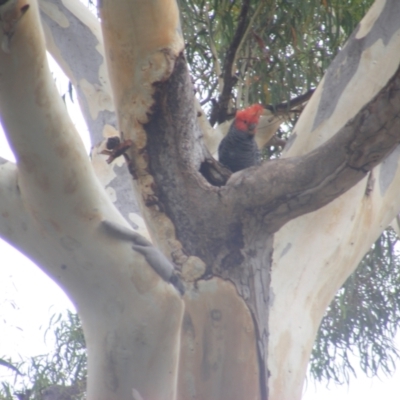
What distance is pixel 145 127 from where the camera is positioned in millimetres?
1815

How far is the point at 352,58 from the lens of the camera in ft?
7.10

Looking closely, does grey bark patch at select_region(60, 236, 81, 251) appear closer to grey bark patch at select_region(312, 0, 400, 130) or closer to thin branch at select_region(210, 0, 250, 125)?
grey bark patch at select_region(312, 0, 400, 130)

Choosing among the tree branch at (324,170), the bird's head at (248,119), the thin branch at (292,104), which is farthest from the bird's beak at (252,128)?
the tree branch at (324,170)

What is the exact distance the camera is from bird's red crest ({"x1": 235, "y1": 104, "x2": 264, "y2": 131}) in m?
2.81

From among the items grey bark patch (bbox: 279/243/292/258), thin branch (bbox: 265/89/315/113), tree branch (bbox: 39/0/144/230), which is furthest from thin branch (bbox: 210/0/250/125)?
grey bark patch (bbox: 279/243/292/258)

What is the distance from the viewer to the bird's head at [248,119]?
2.81 m

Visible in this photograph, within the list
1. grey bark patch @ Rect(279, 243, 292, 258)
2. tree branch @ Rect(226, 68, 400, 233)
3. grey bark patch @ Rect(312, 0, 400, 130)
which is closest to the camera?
tree branch @ Rect(226, 68, 400, 233)

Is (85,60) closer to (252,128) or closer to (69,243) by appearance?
(252,128)

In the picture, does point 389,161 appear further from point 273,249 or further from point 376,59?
point 273,249

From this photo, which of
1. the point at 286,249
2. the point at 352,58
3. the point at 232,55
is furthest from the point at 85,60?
the point at 286,249

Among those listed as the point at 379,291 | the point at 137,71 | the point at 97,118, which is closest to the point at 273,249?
the point at 137,71

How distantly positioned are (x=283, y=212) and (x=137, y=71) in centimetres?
57

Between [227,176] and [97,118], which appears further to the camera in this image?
[97,118]

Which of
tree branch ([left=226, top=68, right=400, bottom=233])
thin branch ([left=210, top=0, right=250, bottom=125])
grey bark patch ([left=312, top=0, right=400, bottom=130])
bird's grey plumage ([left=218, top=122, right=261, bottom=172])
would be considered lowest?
tree branch ([left=226, top=68, right=400, bottom=233])
